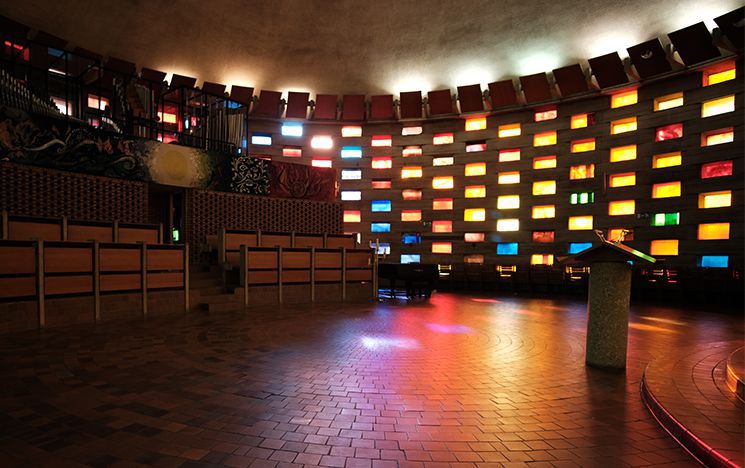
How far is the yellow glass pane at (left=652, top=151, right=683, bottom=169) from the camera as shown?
13.7 m

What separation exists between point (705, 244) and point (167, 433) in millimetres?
15834

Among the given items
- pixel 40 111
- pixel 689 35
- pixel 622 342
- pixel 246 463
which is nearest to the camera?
pixel 246 463

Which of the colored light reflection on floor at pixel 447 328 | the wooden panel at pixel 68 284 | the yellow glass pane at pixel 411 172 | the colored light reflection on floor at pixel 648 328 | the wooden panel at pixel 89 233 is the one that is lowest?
the colored light reflection on floor at pixel 648 328

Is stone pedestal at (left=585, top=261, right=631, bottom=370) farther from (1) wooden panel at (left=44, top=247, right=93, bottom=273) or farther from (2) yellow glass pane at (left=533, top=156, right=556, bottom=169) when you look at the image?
(2) yellow glass pane at (left=533, top=156, right=556, bottom=169)

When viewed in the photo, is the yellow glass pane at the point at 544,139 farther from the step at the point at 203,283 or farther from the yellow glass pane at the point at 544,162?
the step at the point at 203,283

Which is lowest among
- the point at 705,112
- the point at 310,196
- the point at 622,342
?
the point at 622,342

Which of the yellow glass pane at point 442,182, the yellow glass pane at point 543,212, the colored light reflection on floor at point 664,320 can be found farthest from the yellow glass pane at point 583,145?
the colored light reflection on floor at point 664,320

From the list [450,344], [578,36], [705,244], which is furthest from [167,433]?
[578,36]

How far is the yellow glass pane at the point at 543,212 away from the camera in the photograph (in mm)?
16438

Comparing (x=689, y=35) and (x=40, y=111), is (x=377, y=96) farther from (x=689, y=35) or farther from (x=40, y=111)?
(x=40, y=111)

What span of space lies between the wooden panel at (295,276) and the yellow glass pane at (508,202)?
10.7m

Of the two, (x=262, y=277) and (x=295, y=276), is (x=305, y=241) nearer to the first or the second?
(x=295, y=276)

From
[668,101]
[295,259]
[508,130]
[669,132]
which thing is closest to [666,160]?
[669,132]

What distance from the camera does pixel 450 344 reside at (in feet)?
17.7
